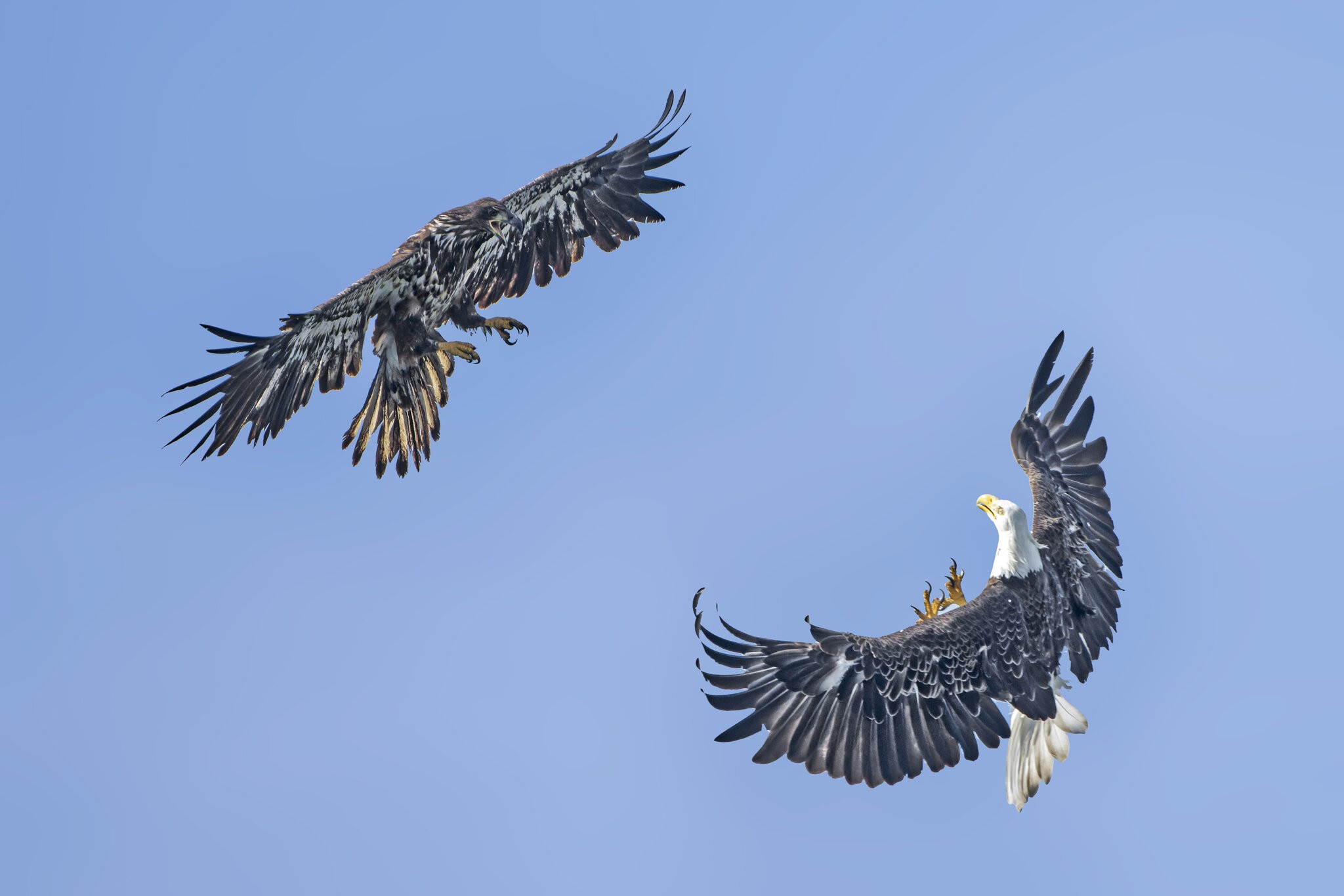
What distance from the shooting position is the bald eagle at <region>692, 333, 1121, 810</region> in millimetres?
13008

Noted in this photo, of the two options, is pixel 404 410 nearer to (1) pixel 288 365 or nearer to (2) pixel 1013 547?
(1) pixel 288 365

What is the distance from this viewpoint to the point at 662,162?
1725 centimetres

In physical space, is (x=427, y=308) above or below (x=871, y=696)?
above

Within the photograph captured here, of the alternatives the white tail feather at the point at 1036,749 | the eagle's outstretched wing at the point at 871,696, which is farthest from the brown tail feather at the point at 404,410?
the white tail feather at the point at 1036,749

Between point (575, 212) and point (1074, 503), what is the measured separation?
5502 millimetres

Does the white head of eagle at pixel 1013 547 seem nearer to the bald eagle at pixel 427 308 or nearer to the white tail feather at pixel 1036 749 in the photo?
the white tail feather at pixel 1036 749

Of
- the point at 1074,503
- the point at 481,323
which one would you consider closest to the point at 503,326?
the point at 481,323

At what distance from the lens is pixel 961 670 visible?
13.5 meters

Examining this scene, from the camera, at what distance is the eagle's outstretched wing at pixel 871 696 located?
13.0 m

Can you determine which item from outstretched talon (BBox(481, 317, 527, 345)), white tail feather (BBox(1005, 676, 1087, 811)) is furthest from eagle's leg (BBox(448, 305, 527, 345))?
white tail feather (BBox(1005, 676, 1087, 811))

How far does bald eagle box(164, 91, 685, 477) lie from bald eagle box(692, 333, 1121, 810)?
405cm

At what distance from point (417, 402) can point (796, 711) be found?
4652 millimetres

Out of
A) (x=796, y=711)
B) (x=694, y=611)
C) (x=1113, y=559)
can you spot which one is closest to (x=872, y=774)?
(x=796, y=711)

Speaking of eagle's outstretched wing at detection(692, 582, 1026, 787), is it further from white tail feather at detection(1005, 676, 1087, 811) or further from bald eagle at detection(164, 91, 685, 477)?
bald eagle at detection(164, 91, 685, 477)
